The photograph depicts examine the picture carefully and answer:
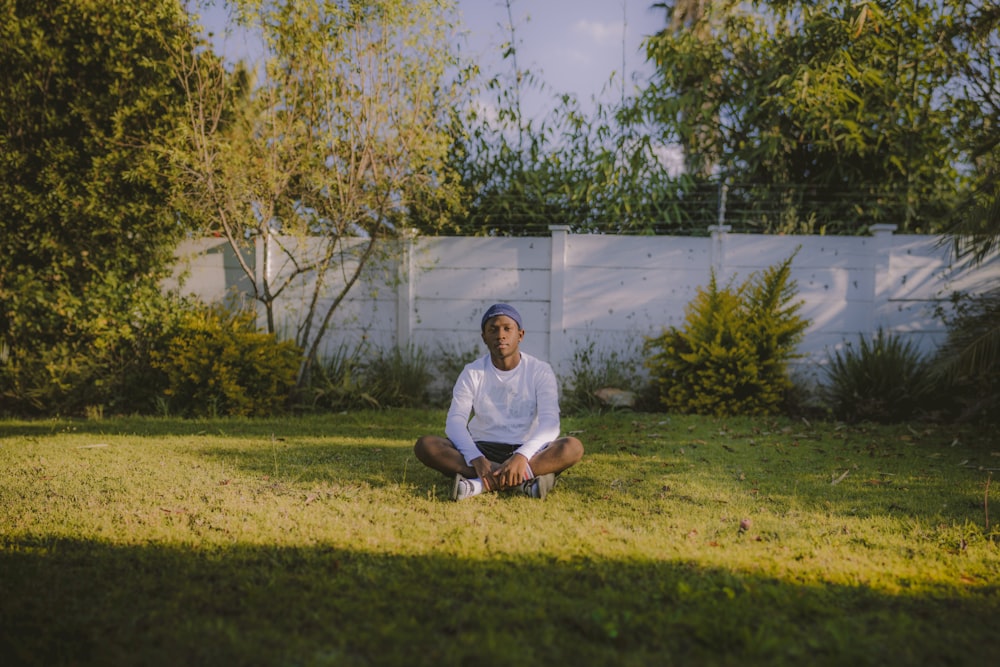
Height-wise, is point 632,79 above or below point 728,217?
above

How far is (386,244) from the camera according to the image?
8.27m

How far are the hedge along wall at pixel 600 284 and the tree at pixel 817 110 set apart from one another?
0.80 metres

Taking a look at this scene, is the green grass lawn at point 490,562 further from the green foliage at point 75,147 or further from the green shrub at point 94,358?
the green foliage at point 75,147

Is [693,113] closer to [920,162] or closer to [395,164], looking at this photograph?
[920,162]

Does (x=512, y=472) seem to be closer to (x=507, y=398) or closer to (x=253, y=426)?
(x=507, y=398)

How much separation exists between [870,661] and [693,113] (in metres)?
8.51

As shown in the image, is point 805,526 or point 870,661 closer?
point 870,661

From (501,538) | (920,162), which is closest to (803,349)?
(920,162)

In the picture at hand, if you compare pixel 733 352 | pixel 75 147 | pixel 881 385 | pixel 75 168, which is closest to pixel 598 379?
pixel 733 352

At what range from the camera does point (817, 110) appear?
8406mm

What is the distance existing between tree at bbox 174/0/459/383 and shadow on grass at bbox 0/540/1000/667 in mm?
4905

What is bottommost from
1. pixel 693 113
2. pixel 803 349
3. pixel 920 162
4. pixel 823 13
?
pixel 803 349

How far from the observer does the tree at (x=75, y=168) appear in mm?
7184

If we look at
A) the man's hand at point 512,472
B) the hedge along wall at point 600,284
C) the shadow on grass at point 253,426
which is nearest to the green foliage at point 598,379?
the hedge along wall at point 600,284
